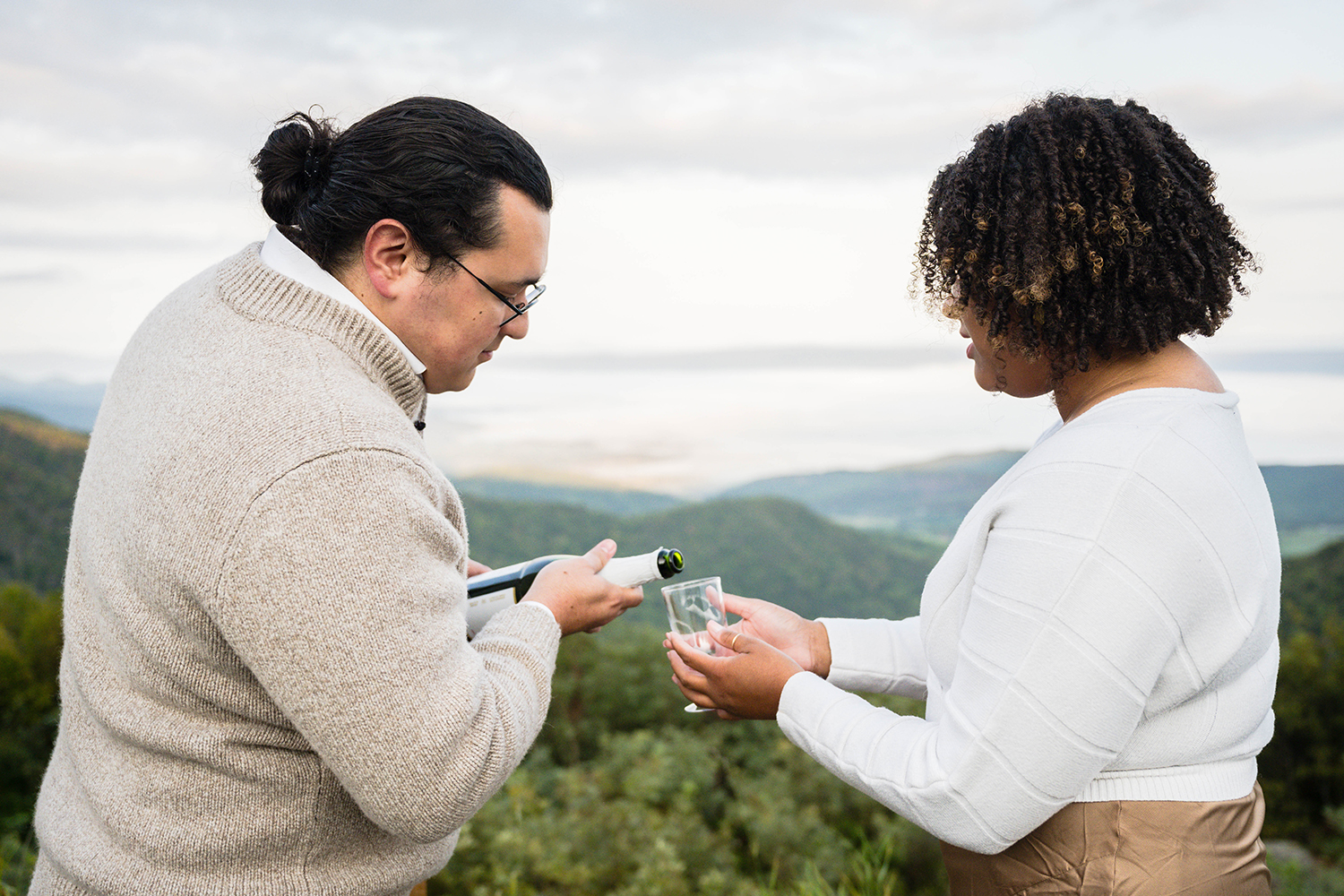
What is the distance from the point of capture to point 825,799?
5.57 metres

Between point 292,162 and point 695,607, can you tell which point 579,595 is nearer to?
point 695,607

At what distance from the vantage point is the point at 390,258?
198 centimetres

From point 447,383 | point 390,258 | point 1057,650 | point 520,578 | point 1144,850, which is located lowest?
point 1144,850

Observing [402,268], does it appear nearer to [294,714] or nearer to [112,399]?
[112,399]

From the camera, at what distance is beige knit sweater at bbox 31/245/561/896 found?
1.50m

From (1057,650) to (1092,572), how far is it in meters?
0.14

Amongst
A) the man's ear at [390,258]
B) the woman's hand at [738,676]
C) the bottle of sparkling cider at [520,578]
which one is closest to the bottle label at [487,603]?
the bottle of sparkling cider at [520,578]

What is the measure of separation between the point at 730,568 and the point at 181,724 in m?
10.7

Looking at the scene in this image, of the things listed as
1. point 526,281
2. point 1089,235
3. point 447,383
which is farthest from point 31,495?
point 1089,235

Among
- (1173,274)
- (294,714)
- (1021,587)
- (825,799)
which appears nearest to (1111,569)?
(1021,587)

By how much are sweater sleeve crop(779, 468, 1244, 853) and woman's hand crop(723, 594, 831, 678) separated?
79 cm

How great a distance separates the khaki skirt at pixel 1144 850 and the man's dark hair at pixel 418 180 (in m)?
1.63

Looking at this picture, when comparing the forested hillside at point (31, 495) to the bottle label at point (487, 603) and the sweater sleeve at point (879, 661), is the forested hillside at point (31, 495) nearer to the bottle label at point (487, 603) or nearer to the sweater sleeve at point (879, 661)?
the bottle label at point (487, 603)

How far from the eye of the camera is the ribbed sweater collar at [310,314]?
5.88ft
